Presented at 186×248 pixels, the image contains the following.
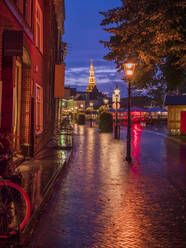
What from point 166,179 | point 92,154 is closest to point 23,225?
point 166,179

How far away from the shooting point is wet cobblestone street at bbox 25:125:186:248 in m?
4.68

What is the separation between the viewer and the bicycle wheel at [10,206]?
14.4 ft

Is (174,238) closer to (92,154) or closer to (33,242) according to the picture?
(33,242)

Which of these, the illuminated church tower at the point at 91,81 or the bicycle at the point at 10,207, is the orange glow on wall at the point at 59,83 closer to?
the bicycle at the point at 10,207

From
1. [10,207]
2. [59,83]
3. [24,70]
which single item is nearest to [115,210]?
[10,207]

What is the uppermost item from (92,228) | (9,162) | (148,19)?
(148,19)

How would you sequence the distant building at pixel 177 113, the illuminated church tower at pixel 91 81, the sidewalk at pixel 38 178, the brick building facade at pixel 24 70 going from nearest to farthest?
the sidewalk at pixel 38 178
the brick building facade at pixel 24 70
the distant building at pixel 177 113
the illuminated church tower at pixel 91 81

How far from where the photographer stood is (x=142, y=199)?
7012mm

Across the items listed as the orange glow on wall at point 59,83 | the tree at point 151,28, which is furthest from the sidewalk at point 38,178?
the orange glow on wall at point 59,83

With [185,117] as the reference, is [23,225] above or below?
below

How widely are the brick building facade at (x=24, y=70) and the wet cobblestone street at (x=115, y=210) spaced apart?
1.58 metres

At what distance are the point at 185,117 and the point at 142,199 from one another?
21.3m

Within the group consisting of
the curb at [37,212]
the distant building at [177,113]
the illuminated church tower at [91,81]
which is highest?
the illuminated church tower at [91,81]

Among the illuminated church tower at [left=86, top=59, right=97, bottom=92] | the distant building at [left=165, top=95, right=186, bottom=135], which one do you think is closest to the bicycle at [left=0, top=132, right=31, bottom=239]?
the distant building at [left=165, top=95, right=186, bottom=135]
